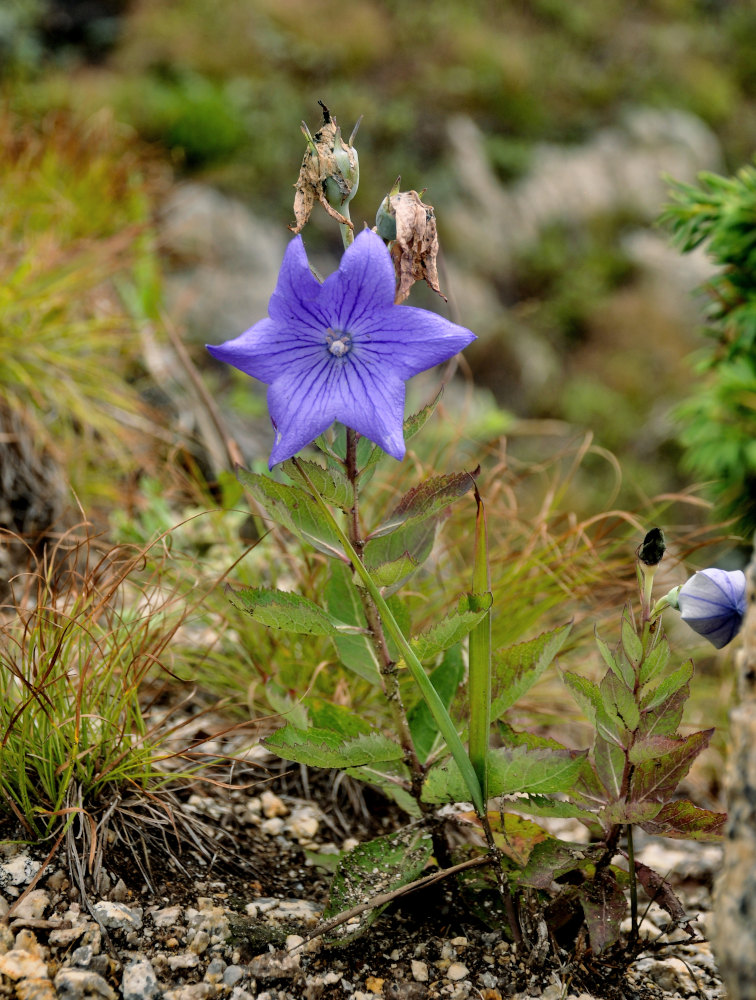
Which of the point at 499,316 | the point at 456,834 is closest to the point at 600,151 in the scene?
the point at 499,316

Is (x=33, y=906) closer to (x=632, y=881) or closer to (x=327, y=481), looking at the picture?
(x=327, y=481)

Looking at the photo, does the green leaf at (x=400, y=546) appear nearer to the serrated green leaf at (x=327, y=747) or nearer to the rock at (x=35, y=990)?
the serrated green leaf at (x=327, y=747)

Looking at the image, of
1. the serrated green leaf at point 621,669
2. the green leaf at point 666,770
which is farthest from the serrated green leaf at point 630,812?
the serrated green leaf at point 621,669

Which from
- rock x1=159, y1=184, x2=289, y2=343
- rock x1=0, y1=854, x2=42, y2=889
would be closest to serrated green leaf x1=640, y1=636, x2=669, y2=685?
rock x1=0, y1=854, x2=42, y2=889

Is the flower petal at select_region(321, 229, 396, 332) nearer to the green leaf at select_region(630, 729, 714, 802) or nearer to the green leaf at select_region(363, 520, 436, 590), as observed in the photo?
the green leaf at select_region(363, 520, 436, 590)

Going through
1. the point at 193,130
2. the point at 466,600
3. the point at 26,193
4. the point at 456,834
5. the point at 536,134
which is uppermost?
the point at 536,134

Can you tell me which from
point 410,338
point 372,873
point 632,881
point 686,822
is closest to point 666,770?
point 686,822

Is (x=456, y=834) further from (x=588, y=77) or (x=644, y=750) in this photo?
(x=588, y=77)
